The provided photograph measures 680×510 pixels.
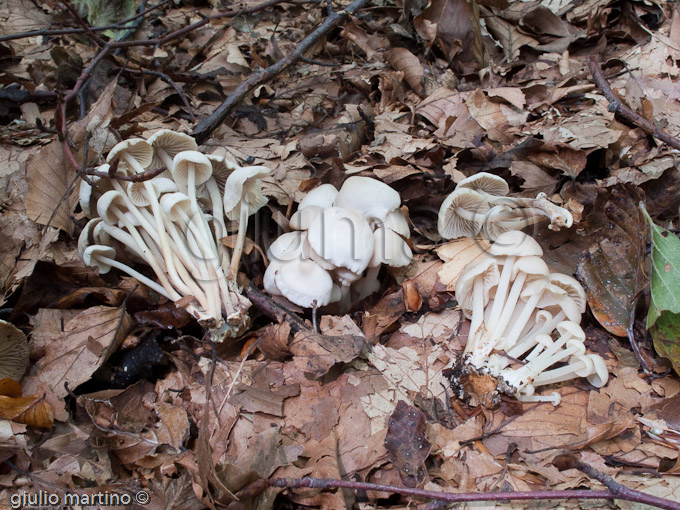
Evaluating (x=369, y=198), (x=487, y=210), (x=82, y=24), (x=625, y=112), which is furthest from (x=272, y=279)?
(x=625, y=112)

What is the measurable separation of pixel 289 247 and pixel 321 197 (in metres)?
0.44

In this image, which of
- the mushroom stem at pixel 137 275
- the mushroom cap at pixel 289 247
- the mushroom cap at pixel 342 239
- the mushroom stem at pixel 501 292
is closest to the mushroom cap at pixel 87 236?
the mushroom stem at pixel 137 275

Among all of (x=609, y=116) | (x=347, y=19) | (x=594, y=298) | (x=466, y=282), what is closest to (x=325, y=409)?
(x=466, y=282)

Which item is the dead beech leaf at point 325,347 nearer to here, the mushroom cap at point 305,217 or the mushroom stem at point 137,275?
the mushroom cap at point 305,217

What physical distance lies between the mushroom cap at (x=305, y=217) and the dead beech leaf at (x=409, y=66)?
1912 millimetres

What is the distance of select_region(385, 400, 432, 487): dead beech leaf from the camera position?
2318 mm

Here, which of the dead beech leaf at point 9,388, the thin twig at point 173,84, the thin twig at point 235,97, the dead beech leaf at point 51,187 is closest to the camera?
the dead beech leaf at point 9,388

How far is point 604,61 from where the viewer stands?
449cm

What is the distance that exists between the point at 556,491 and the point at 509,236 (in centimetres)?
138

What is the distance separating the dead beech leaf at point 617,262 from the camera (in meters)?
2.88

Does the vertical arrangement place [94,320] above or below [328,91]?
below

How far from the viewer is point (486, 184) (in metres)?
3.35

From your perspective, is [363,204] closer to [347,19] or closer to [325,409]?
[325,409]

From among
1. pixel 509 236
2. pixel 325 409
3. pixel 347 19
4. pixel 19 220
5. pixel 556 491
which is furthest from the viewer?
pixel 347 19
